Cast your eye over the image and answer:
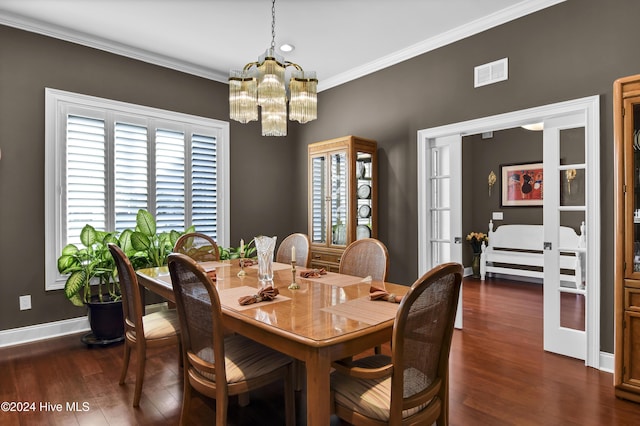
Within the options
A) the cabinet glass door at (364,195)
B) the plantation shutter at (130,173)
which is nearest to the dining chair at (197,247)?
the plantation shutter at (130,173)

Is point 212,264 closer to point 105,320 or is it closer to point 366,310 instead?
point 105,320

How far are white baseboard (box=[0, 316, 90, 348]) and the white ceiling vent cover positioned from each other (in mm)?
4682

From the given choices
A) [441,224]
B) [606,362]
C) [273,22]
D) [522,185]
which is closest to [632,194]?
[606,362]

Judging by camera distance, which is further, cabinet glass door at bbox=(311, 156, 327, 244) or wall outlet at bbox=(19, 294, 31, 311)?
cabinet glass door at bbox=(311, 156, 327, 244)

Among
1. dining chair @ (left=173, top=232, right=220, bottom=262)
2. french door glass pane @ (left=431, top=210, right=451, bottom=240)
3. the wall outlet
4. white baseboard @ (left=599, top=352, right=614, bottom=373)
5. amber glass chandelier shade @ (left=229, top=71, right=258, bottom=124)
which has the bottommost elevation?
white baseboard @ (left=599, top=352, right=614, bottom=373)

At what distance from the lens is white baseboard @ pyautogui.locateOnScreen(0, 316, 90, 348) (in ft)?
10.9

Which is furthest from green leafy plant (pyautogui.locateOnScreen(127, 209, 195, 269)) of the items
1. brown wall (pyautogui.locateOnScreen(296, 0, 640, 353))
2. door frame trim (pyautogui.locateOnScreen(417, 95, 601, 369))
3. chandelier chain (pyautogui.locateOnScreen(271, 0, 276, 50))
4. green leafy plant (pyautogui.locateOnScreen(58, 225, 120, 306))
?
door frame trim (pyautogui.locateOnScreen(417, 95, 601, 369))

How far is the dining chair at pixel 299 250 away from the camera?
10.7ft

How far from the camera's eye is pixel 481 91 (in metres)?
3.47

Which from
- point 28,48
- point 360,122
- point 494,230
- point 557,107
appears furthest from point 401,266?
point 28,48

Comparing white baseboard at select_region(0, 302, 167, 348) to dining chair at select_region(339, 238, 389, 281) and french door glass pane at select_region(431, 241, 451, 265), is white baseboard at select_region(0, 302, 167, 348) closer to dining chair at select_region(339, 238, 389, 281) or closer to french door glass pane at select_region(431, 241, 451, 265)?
dining chair at select_region(339, 238, 389, 281)

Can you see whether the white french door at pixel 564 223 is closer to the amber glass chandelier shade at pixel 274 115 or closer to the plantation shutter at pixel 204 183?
the amber glass chandelier shade at pixel 274 115

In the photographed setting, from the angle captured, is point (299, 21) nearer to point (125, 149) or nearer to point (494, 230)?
point (125, 149)

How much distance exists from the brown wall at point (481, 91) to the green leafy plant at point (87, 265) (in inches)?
117
